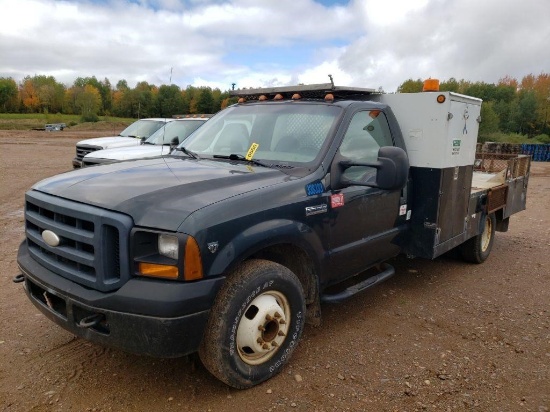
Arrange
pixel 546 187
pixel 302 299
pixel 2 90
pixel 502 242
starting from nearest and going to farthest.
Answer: pixel 302 299 → pixel 502 242 → pixel 546 187 → pixel 2 90

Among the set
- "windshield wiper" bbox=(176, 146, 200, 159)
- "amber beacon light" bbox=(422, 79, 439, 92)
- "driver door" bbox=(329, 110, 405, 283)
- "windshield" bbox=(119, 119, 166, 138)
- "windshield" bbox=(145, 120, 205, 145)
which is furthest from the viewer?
"windshield" bbox=(119, 119, 166, 138)

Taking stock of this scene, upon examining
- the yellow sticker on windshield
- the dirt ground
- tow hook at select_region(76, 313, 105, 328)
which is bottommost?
the dirt ground

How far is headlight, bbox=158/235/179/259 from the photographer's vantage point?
249 centimetres

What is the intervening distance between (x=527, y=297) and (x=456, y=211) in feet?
4.01

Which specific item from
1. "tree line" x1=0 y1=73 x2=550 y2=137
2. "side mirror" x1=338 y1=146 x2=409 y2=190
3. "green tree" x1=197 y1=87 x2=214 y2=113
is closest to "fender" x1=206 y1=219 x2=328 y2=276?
"side mirror" x1=338 y1=146 x2=409 y2=190

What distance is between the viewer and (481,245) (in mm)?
5895

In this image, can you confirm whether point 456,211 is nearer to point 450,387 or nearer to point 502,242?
point 450,387

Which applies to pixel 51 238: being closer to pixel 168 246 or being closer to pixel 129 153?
pixel 168 246

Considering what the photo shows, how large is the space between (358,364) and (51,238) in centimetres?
232

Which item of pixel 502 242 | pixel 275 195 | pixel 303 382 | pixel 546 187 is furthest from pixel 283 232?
pixel 546 187

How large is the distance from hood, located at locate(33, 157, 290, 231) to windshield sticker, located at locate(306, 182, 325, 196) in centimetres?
17

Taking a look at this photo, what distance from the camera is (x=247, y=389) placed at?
2.98m

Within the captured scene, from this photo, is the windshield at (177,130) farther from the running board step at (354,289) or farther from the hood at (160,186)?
the running board step at (354,289)

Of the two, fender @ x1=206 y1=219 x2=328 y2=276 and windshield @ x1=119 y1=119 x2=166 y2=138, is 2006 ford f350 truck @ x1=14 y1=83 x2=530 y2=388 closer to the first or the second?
fender @ x1=206 y1=219 x2=328 y2=276
